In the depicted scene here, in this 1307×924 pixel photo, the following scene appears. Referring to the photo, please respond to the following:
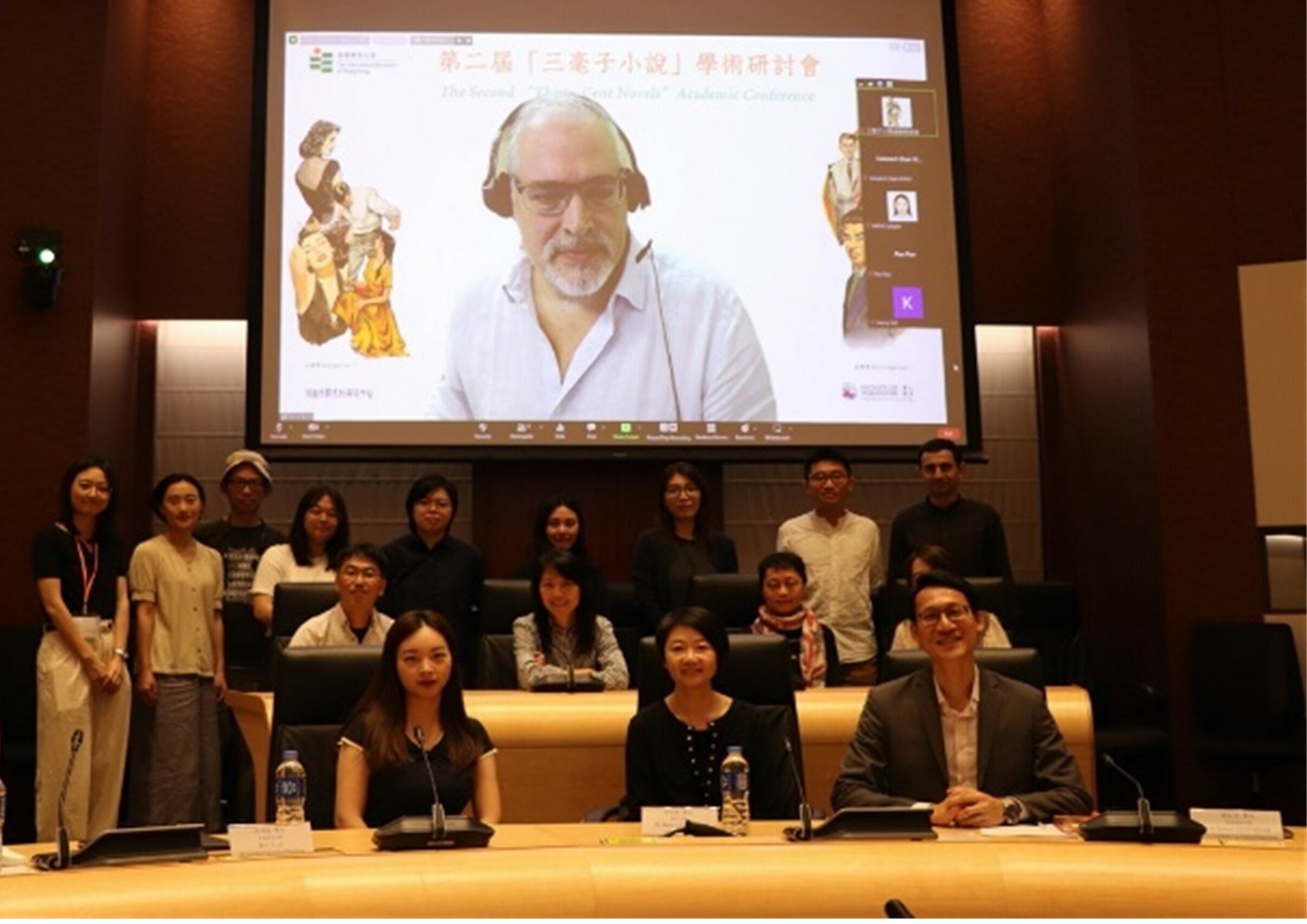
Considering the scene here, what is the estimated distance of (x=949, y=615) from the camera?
353 cm

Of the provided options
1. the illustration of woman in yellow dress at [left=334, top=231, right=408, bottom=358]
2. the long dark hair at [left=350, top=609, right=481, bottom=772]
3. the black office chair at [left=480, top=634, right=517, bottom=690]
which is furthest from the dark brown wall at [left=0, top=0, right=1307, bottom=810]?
the long dark hair at [left=350, top=609, right=481, bottom=772]

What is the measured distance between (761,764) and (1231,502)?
3238 millimetres

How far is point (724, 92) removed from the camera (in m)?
7.10

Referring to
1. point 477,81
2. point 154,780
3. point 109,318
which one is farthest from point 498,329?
point 154,780

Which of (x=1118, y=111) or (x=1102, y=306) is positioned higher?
(x=1118, y=111)

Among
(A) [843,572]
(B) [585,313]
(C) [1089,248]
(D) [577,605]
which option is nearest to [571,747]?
(D) [577,605]

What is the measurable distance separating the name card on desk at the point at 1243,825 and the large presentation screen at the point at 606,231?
4.06 meters

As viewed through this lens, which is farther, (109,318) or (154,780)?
(109,318)

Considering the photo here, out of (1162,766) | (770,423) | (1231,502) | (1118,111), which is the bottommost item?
(1162,766)

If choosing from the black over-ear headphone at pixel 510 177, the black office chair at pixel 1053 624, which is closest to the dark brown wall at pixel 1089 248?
the black office chair at pixel 1053 624

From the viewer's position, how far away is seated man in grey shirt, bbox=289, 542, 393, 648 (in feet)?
15.1

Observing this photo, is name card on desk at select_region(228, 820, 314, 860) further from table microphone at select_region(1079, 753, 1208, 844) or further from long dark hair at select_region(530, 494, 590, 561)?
long dark hair at select_region(530, 494, 590, 561)

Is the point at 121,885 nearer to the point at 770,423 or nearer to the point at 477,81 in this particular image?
the point at 770,423

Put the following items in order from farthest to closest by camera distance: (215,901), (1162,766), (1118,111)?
(1118,111) < (1162,766) < (215,901)
